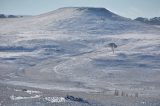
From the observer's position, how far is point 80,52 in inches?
3691

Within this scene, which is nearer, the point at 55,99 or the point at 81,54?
the point at 55,99

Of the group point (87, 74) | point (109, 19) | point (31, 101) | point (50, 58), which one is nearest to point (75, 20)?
point (109, 19)

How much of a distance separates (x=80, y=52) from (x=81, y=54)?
5.30ft

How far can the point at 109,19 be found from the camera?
409ft

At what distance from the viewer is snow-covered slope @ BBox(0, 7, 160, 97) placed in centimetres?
7106

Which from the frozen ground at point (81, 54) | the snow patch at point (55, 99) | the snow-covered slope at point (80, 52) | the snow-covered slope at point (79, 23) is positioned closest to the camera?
the snow patch at point (55, 99)

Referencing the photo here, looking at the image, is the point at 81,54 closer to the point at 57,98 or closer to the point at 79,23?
the point at 79,23

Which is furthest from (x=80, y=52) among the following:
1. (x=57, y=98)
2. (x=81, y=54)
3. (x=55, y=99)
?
(x=55, y=99)

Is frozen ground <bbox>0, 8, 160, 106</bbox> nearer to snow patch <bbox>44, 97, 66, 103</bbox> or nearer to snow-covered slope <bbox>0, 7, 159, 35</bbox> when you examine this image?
snow-covered slope <bbox>0, 7, 159, 35</bbox>

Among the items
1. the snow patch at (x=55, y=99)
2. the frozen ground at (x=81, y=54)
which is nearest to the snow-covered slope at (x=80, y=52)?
the frozen ground at (x=81, y=54)

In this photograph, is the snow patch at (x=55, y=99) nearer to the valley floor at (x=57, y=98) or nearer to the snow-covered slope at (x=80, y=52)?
the valley floor at (x=57, y=98)

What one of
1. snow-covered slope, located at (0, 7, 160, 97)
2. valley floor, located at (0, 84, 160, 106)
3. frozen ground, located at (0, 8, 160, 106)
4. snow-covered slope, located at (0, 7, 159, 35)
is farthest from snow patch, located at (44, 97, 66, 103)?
snow-covered slope, located at (0, 7, 159, 35)

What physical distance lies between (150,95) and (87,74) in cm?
1743

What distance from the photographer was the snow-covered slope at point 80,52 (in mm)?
71062
